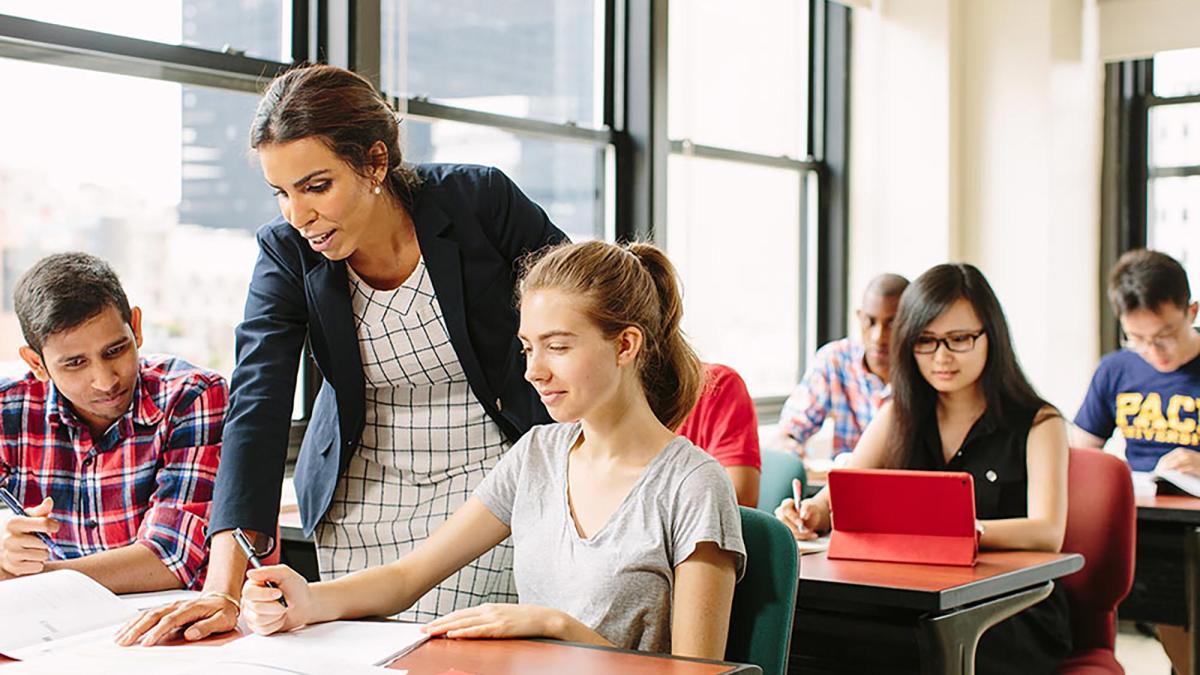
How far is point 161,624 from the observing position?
5.13 ft

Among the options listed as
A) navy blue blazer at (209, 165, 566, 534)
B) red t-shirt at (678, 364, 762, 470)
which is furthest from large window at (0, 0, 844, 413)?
red t-shirt at (678, 364, 762, 470)

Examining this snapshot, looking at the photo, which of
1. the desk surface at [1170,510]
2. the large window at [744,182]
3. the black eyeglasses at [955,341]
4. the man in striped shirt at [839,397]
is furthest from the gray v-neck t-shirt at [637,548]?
the large window at [744,182]

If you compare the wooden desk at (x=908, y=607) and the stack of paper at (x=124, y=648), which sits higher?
the stack of paper at (x=124, y=648)

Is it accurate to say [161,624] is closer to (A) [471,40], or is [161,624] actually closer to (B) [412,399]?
(B) [412,399]

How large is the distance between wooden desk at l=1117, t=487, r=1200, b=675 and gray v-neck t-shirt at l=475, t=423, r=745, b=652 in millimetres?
1691

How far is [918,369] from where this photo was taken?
2711 mm

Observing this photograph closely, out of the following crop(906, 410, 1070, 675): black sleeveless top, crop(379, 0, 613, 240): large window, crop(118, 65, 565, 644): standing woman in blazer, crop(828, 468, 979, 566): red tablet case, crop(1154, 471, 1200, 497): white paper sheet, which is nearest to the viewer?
crop(118, 65, 565, 644): standing woman in blazer

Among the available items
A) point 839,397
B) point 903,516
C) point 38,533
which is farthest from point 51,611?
point 839,397

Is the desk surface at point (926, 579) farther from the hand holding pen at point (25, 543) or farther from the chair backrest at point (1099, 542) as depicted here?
the hand holding pen at point (25, 543)

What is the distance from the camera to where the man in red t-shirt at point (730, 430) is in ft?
8.95

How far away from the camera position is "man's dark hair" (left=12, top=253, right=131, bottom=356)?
2.12 m

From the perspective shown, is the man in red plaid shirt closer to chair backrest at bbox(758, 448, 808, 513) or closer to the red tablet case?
the red tablet case

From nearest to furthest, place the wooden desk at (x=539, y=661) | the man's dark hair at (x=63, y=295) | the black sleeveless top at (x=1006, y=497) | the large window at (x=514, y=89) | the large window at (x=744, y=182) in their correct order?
the wooden desk at (x=539, y=661), the man's dark hair at (x=63, y=295), the black sleeveless top at (x=1006, y=497), the large window at (x=514, y=89), the large window at (x=744, y=182)

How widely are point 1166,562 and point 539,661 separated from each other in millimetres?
2150
